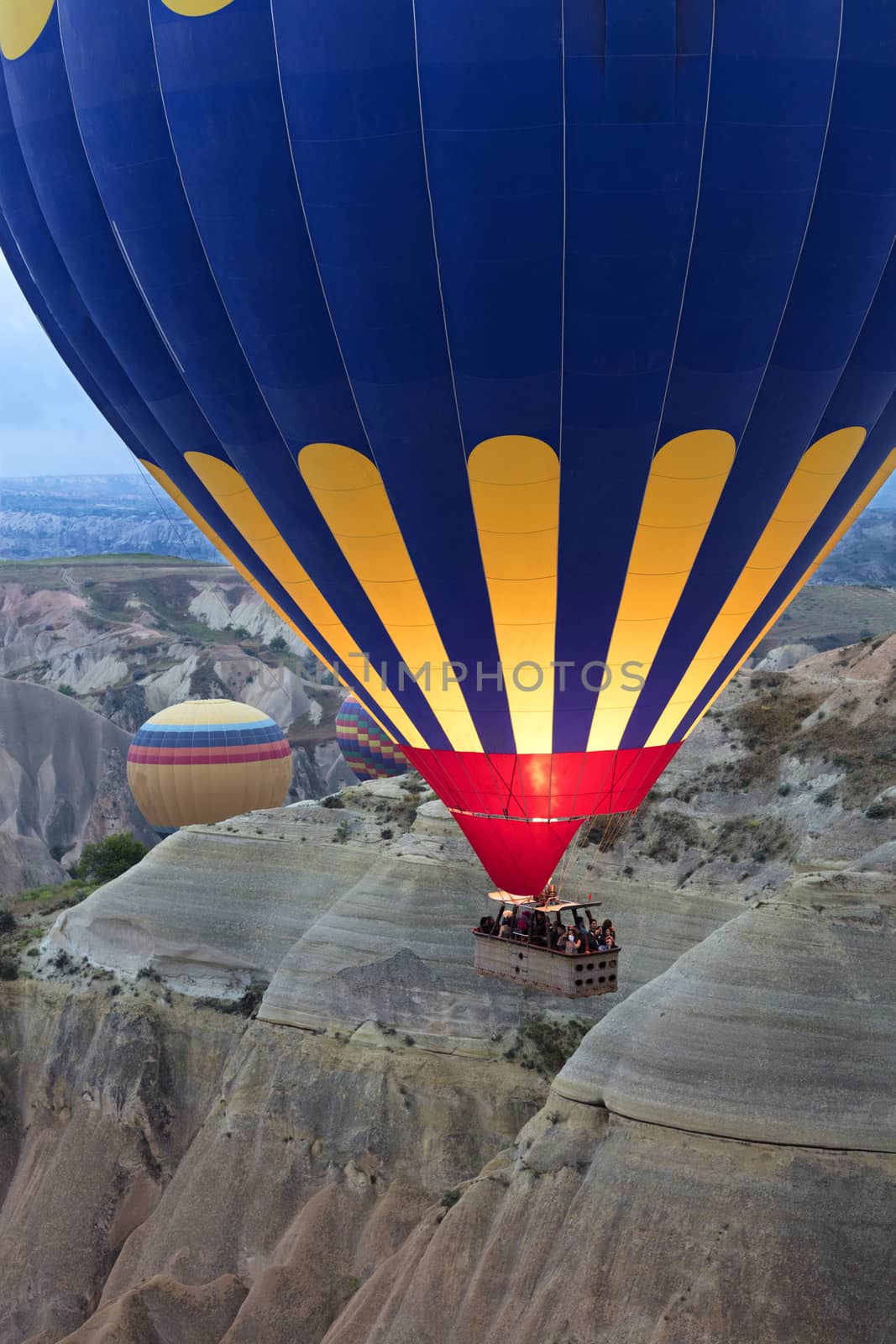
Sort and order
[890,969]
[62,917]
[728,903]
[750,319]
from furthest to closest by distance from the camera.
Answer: [62,917], [728,903], [890,969], [750,319]

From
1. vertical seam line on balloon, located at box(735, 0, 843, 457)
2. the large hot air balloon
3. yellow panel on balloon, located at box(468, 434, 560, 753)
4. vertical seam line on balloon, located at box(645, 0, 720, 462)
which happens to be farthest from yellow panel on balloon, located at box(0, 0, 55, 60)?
vertical seam line on balloon, located at box(735, 0, 843, 457)

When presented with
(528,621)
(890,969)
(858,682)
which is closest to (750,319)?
(528,621)

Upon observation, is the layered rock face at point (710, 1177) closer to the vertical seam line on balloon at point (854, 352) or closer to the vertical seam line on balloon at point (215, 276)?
the vertical seam line on balloon at point (854, 352)

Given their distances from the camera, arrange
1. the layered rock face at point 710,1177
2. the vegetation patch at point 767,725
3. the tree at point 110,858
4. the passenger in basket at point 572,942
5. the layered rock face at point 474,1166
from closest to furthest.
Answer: the passenger in basket at point 572,942 < the layered rock face at point 710,1177 < the layered rock face at point 474,1166 < the vegetation patch at point 767,725 < the tree at point 110,858

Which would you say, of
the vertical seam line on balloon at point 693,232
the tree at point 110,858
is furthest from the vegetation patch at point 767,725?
the tree at point 110,858

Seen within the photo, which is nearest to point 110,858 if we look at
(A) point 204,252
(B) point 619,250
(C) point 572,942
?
(C) point 572,942

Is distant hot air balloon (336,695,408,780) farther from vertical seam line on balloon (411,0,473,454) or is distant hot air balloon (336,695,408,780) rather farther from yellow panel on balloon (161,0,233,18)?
yellow panel on balloon (161,0,233,18)

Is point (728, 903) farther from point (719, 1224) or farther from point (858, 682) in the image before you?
point (719, 1224)

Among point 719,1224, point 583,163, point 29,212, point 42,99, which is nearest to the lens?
point 583,163
